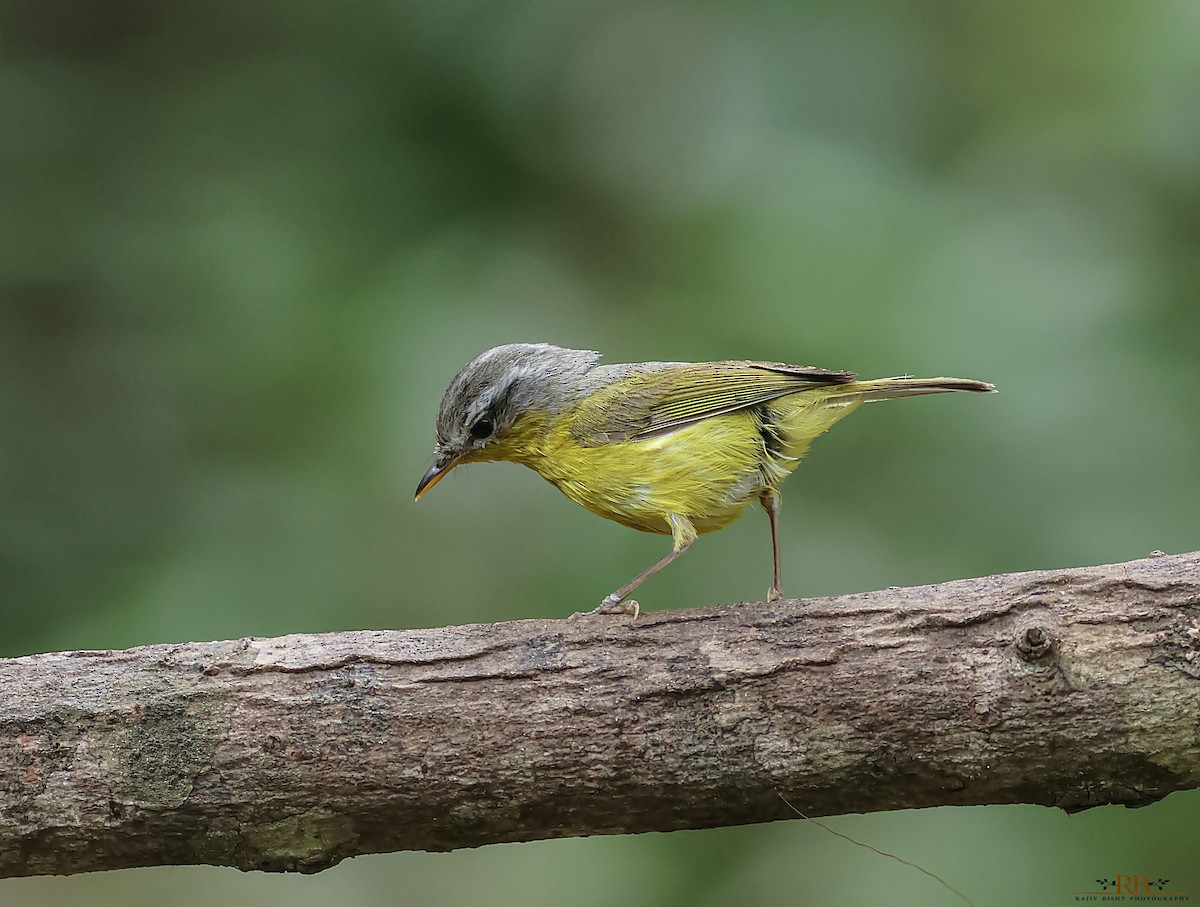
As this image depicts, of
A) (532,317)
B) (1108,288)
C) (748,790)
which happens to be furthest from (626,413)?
(1108,288)

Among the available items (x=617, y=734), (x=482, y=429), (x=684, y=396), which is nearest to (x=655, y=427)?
(x=684, y=396)

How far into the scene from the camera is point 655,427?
Answer: 170 inches

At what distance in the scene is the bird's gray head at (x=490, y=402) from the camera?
4.47 m

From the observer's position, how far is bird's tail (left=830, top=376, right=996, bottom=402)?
4078 millimetres

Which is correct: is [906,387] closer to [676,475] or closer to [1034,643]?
[676,475]

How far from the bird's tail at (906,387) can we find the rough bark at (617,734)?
0.94 meters

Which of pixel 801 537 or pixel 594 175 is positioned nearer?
pixel 801 537

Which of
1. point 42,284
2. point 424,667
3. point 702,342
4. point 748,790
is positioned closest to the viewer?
point 748,790

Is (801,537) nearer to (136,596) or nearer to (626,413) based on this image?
(626,413)

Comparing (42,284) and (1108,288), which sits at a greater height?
(42,284)

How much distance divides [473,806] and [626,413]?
1.67 metres

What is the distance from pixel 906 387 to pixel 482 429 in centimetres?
151

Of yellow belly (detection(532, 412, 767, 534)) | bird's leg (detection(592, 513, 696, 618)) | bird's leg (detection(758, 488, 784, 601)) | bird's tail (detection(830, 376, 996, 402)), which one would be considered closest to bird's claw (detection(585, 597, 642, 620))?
bird's leg (detection(592, 513, 696, 618))

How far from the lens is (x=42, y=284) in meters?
5.71
